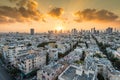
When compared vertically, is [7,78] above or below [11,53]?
below

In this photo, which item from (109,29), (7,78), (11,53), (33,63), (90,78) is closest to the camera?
(90,78)

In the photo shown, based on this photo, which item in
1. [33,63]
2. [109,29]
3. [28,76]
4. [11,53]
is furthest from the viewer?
[109,29]

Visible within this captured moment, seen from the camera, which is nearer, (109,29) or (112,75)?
(112,75)

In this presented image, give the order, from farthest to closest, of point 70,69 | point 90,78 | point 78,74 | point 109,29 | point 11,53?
1. point 109,29
2. point 11,53
3. point 70,69
4. point 78,74
5. point 90,78

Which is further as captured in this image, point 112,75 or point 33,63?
point 33,63

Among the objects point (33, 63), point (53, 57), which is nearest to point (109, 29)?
point (53, 57)

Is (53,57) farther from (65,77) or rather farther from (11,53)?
(65,77)

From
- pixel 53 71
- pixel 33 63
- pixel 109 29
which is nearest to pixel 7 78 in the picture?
pixel 33 63

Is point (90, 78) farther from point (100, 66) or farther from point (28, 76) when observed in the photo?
point (28, 76)

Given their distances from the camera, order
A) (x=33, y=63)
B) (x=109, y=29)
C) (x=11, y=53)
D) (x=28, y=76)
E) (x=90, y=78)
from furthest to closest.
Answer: (x=109, y=29)
(x=11, y=53)
(x=33, y=63)
(x=28, y=76)
(x=90, y=78)
